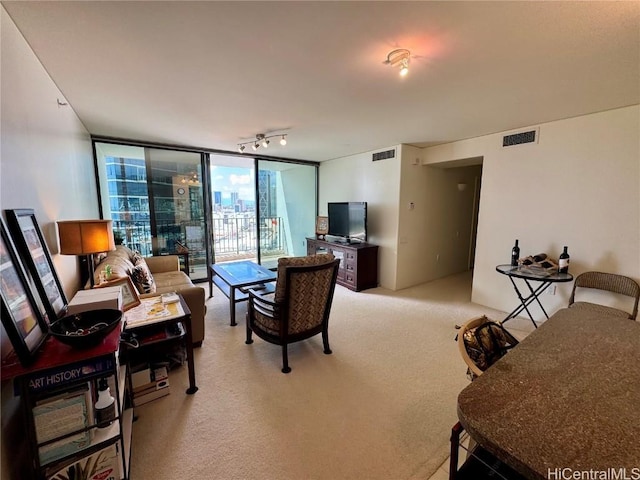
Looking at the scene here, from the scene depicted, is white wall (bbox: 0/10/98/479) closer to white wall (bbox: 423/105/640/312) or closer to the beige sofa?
the beige sofa

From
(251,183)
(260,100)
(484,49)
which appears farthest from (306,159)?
(484,49)

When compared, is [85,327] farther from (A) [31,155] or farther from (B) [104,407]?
(A) [31,155]

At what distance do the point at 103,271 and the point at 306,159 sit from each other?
4284 mm

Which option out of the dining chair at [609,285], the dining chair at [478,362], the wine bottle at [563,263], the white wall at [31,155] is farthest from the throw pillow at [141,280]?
the wine bottle at [563,263]

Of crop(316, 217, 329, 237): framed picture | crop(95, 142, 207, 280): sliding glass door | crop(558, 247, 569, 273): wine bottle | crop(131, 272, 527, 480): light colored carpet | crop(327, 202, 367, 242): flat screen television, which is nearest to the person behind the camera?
crop(131, 272, 527, 480): light colored carpet

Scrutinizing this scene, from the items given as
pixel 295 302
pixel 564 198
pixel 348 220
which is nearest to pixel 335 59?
pixel 295 302

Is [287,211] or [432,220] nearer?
[432,220]

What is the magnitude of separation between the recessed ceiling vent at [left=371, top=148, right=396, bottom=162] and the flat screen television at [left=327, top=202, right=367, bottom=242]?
2.67 ft

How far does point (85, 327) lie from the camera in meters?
1.48

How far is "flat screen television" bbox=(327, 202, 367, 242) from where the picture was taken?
4.80 metres

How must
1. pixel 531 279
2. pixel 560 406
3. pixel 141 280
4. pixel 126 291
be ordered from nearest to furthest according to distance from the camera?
pixel 560 406, pixel 126 291, pixel 141 280, pixel 531 279

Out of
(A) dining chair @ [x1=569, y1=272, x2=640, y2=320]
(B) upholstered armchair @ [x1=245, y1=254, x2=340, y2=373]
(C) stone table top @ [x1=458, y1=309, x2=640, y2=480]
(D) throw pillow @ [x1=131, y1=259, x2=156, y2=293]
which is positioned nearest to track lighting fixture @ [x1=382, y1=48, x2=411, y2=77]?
(B) upholstered armchair @ [x1=245, y1=254, x2=340, y2=373]

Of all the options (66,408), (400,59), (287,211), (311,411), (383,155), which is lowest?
(311,411)

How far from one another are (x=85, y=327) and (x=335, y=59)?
2231 millimetres
